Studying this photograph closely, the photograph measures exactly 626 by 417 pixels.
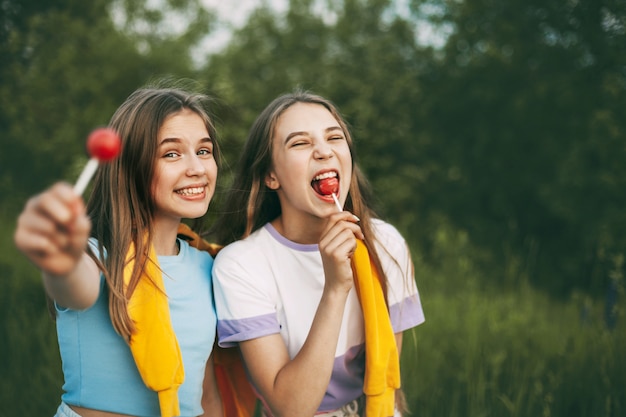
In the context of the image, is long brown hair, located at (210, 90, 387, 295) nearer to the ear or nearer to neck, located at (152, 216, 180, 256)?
the ear

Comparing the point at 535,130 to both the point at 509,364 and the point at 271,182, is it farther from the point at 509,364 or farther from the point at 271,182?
the point at 271,182

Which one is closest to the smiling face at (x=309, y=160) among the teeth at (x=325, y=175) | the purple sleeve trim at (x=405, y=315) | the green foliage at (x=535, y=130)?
the teeth at (x=325, y=175)

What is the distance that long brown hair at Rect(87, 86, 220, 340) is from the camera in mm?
2199

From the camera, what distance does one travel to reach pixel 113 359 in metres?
2.20

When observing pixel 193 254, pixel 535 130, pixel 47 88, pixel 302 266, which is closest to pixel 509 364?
pixel 302 266

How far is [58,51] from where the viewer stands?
5980 millimetres

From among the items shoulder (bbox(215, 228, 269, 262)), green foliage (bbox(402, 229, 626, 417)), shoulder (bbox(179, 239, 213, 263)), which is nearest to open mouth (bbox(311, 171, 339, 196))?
shoulder (bbox(215, 228, 269, 262))

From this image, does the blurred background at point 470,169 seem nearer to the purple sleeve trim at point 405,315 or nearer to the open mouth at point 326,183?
the purple sleeve trim at point 405,315

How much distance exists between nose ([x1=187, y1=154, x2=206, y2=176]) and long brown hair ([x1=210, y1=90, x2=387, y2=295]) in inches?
13.8

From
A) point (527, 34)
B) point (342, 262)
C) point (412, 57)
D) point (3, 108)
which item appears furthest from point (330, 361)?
point (412, 57)

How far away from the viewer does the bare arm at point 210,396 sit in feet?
8.31

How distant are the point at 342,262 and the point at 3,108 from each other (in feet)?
15.4

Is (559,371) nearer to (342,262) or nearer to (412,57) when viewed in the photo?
(342,262)

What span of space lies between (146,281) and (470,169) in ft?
23.4
